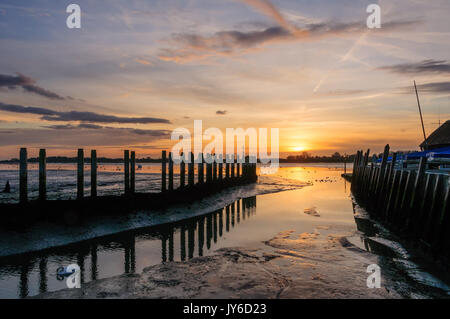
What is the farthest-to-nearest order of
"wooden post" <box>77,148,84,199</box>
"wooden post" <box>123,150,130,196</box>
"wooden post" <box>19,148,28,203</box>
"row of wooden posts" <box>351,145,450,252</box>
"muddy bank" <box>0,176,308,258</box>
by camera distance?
"wooden post" <box>123,150,130,196</box>, "wooden post" <box>77,148,84,199</box>, "wooden post" <box>19,148,28,203</box>, "muddy bank" <box>0,176,308,258</box>, "row of wooden posts" <box>351,145,450,252</box>

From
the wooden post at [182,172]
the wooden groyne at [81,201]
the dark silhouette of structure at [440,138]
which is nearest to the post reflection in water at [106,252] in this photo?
the wooden groyne at [81,201]

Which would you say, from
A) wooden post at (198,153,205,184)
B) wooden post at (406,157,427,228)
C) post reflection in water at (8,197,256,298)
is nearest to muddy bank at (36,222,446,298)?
post reflection in water at (8,197,256,298)

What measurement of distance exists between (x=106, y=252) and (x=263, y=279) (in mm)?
4933

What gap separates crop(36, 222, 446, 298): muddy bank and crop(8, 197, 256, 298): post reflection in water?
0.67m

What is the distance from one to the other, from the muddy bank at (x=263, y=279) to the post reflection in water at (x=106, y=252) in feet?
2.21

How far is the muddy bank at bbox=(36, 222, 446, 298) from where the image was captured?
6.56 metres

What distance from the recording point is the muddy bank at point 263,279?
6.56 m

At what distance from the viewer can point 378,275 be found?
25.3 feet

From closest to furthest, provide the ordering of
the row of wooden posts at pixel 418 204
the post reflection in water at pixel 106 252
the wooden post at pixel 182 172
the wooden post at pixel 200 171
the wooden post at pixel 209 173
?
the post reflection in water at pixel 106 252 → the row of wooden posts at pixel 418 204 → the wooden post at pixel 182 172 → the wooden post at pixel 200 171 → the wooden post at pixel 209 173

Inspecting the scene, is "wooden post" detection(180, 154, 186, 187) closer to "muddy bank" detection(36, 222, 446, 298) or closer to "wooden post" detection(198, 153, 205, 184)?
"wooden post" detection(198, 153, 205, 184)

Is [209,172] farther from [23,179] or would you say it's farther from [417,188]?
[417,188]

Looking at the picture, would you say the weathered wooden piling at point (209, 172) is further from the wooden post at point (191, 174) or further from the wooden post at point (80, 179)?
the wooden post at point (80, 179)

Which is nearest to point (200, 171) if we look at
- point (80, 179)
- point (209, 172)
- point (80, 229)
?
point (209, 172)
